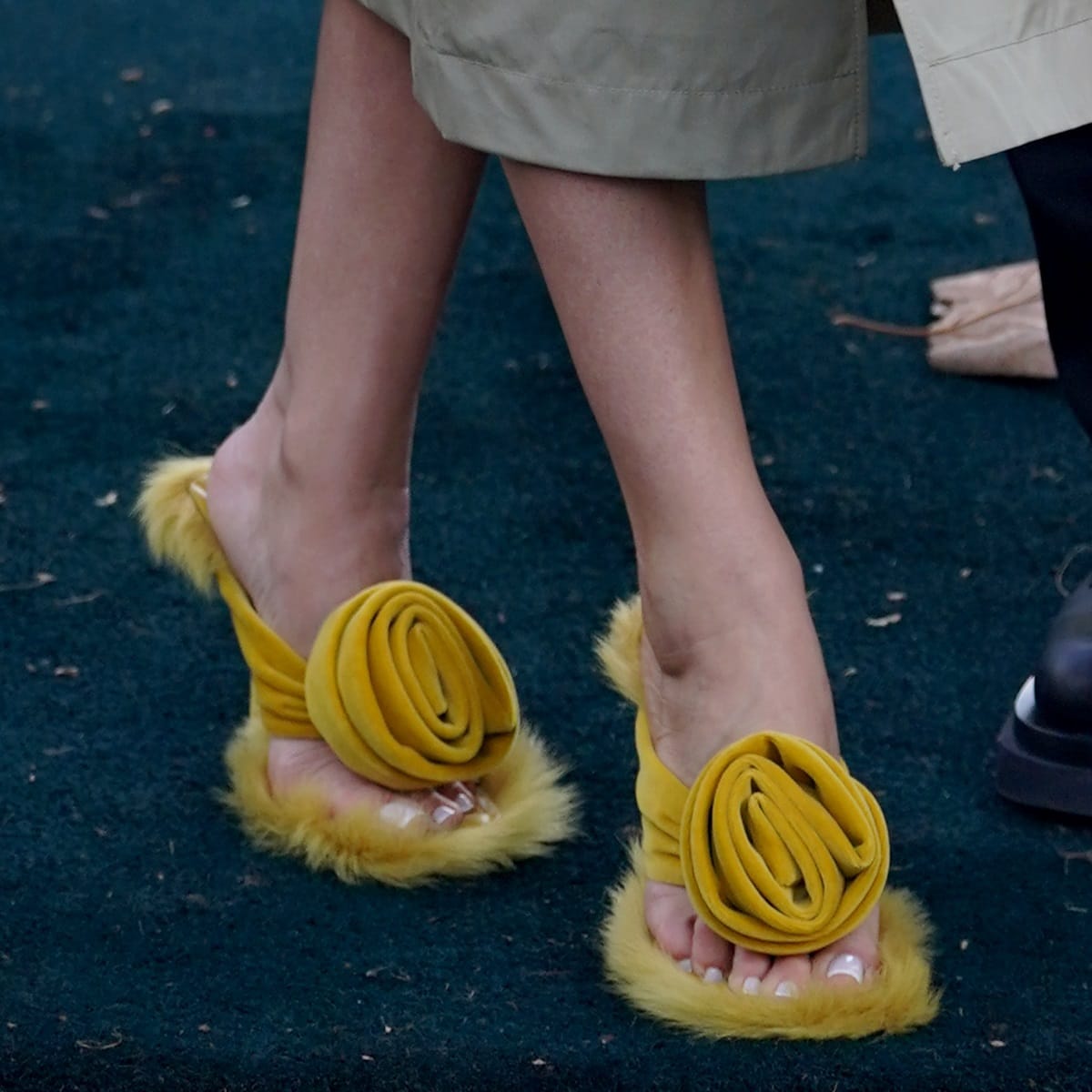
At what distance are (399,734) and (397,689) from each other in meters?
0.03

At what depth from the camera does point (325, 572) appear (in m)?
1.02

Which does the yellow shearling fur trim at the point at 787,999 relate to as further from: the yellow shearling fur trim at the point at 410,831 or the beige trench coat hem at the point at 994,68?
the beige trench coat hem at the point at 994,68

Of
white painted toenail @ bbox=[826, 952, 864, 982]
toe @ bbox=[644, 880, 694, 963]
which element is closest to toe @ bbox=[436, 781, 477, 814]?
toe @ bbox=[644, 880, 694, 963]

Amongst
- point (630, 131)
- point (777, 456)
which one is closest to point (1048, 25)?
point (630, 131)

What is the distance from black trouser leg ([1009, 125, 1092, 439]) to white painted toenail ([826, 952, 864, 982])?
286 mm

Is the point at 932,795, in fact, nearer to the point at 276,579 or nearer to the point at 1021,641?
the point at 1021,641

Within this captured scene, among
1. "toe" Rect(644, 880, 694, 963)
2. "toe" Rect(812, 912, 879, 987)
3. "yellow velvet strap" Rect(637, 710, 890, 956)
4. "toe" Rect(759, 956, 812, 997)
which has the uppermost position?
"yellow velvet strap" Rect(637, 710, 890, 956)

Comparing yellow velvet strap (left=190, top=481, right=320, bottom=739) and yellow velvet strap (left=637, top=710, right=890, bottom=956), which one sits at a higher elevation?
yellow velvet strap (left=637, top=710, right=890, bottom=956)

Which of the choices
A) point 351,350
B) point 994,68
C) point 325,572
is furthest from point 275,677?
point 994,68

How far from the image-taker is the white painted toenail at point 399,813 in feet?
3.28

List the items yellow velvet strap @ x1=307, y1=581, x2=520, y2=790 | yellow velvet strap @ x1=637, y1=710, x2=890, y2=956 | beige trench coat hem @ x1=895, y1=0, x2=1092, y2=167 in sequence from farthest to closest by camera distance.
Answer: yellow velvet strap @ x1=307, y1=581, x2=520, y2=790, yellow velvet strap @ x1=637, y1=710, x2=890, y2=956, beige trench coat hem @ x1=895, y1=0, x2=1092, y2=167

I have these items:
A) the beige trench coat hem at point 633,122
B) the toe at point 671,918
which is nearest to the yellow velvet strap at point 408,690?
the toe at point 671,918

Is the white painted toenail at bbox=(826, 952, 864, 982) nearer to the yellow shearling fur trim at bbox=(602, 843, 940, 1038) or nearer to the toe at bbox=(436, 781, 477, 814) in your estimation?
the yellow shearling fur trim at bbox=(602, 843, 940, 1038)

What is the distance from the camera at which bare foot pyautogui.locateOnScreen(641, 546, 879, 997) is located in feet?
2.82
